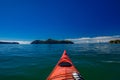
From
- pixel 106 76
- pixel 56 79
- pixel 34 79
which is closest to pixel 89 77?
pixel 106 76

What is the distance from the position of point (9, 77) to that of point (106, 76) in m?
9.35

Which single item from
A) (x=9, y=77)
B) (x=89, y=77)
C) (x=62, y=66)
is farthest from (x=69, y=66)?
(x=9, y=77)

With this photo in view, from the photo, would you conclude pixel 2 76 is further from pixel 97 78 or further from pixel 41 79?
pixel 97 78

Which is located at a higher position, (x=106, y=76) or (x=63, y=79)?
(x=63, y=79)

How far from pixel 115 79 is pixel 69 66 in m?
5.55

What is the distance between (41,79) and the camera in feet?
42.8

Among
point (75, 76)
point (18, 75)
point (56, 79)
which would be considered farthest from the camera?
point (18, 75)

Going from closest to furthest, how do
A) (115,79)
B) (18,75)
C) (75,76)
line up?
(75,76) < (115,79) < (18,75)

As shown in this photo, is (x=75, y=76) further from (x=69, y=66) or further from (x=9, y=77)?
(x=9, y=77)

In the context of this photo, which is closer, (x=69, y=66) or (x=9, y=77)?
(x=69, y=66)

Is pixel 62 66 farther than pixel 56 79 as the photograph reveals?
Yes

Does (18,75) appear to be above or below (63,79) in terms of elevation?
below

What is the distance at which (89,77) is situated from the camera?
13297 millimetres

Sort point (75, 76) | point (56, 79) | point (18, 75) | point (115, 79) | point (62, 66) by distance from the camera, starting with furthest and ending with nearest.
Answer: point (18, 75)
point (115, 79)
point (62, 66)
point (56, 79)
point (75, 76)
